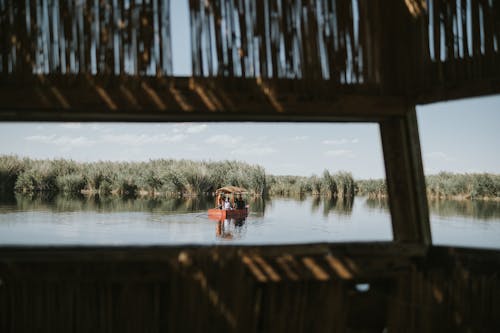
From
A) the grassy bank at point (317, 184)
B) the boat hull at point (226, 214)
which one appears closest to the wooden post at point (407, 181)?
the grassy bank at point (317, 184)

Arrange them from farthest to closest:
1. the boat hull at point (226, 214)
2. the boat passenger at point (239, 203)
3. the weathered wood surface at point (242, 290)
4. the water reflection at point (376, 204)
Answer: the water reflection at point (376, 204), the boat passenger at point (239, 203), the boat hull at point (226, 214), the weathered wood surface at point (242, 290)

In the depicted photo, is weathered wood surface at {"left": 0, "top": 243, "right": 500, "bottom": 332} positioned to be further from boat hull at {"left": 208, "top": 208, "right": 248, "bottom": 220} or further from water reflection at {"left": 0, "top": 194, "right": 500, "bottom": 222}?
water reflection at {"left": 0, "top": 194, "right": 500, "bottom": 222}

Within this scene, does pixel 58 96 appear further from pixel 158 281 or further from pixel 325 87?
pixel 325 87

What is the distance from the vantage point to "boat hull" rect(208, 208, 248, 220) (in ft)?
44.5

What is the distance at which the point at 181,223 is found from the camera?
550 inches

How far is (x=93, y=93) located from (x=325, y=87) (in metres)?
1.03

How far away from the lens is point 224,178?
14.6m

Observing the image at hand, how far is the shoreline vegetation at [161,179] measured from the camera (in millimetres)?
7039

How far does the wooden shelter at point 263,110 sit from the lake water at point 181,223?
16.6 ft

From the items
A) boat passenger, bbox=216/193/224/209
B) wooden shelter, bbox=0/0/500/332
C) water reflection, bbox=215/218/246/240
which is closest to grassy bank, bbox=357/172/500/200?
wooden shelter, bbox=0/0/500/332

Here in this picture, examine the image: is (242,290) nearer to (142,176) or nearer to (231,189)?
(231,189)

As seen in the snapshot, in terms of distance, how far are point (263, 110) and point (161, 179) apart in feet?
36.7

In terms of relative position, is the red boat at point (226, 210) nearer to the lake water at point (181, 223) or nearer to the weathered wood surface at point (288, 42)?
the lake water at point (181, 223)

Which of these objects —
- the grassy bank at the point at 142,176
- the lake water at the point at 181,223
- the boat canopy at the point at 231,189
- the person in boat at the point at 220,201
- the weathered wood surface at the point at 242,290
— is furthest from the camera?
the person in boat at the point at 220,201
